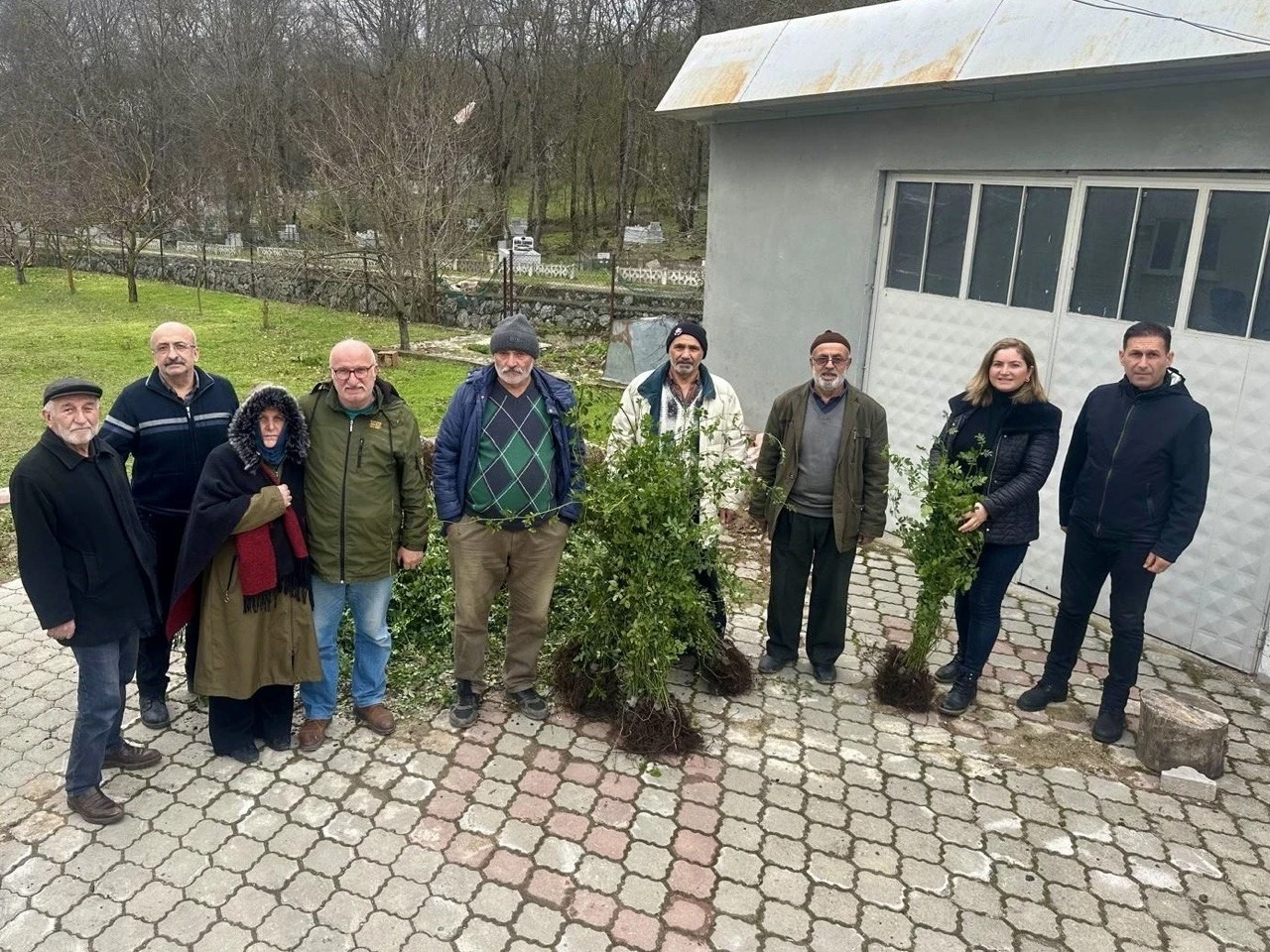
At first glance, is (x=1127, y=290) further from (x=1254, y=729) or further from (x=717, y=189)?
(x=717, y=189)

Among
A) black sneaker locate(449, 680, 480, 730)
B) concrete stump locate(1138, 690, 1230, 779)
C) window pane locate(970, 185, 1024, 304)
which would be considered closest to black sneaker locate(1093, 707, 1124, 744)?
concrete stump locate(1138, 690, 1230, 779)

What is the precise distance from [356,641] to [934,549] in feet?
9.44

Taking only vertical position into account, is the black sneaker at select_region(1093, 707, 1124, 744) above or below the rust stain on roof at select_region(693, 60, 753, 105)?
below

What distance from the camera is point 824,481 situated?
4602mm

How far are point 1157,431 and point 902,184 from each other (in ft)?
10.9

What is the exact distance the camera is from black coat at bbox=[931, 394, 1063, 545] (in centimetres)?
429

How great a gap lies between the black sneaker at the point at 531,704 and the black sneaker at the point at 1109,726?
278 centimetres

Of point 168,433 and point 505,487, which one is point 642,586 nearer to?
point 505,487

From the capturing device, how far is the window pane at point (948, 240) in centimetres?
633

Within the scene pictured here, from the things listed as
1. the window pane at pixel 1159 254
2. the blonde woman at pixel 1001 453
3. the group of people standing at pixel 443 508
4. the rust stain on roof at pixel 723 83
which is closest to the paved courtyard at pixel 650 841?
the group of people standing at pixel 443 508

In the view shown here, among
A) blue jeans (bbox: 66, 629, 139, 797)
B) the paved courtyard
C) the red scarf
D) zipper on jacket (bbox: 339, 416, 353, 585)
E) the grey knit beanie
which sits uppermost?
the grey knit beanie

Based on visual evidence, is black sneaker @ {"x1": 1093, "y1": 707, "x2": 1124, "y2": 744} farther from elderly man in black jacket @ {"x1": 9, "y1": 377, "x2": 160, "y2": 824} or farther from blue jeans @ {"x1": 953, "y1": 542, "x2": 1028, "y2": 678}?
elderly man in black jacket @ {"x1": 9, "y1": 377, "x2": 160, "y2": 824}

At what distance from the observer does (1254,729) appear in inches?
182

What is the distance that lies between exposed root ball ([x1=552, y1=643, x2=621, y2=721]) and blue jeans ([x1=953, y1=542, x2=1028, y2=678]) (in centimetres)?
186
